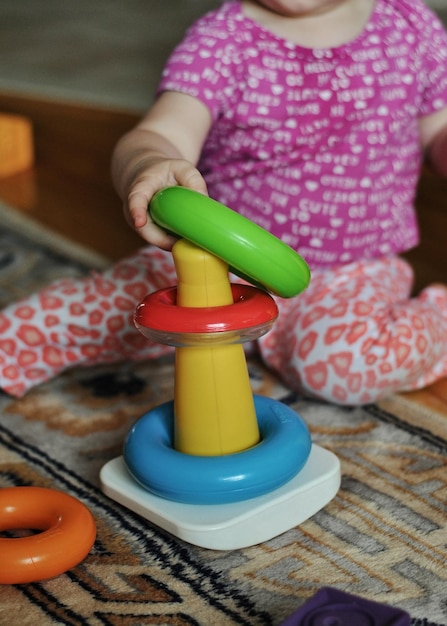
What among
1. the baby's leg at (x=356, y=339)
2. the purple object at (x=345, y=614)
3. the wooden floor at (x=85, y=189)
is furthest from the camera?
the wooden floor at (x=85, y=189)

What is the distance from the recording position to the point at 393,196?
1060 millimetres

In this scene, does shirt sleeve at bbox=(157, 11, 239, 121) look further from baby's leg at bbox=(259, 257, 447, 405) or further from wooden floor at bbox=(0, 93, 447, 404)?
wooden floor at bbox=(0, 93, 447, 404)

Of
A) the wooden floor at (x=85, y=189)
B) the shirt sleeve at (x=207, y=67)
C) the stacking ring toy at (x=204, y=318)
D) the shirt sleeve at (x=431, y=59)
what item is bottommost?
the wooden floor at (x=85, y=189)

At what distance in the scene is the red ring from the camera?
67cm

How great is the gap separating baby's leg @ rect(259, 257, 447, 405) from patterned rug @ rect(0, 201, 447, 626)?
0.03 meters

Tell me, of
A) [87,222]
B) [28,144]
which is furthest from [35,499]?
[28,144]

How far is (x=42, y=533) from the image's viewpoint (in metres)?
0.68

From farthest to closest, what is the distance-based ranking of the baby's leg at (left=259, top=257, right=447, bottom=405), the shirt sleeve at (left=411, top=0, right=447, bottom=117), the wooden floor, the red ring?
the wooden floor
the shirt sleeve at (left=411, top=0, right=447, bottom=117)
the baby's leg at (left=259, top=257, right=447, bottom=405)
the red ring

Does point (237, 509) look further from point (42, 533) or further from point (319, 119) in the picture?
point (319, 119)

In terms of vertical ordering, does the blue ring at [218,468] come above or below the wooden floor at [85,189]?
above

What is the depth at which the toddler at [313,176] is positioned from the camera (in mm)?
942

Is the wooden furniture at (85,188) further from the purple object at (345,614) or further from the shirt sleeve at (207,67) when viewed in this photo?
the purple object at (345,614)

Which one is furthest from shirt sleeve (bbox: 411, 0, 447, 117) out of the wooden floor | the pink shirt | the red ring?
the red ring

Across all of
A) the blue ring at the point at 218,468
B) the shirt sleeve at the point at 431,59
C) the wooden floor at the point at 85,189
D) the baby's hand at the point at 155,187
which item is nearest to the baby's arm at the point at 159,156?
the baby's hand at the point at 155,187
